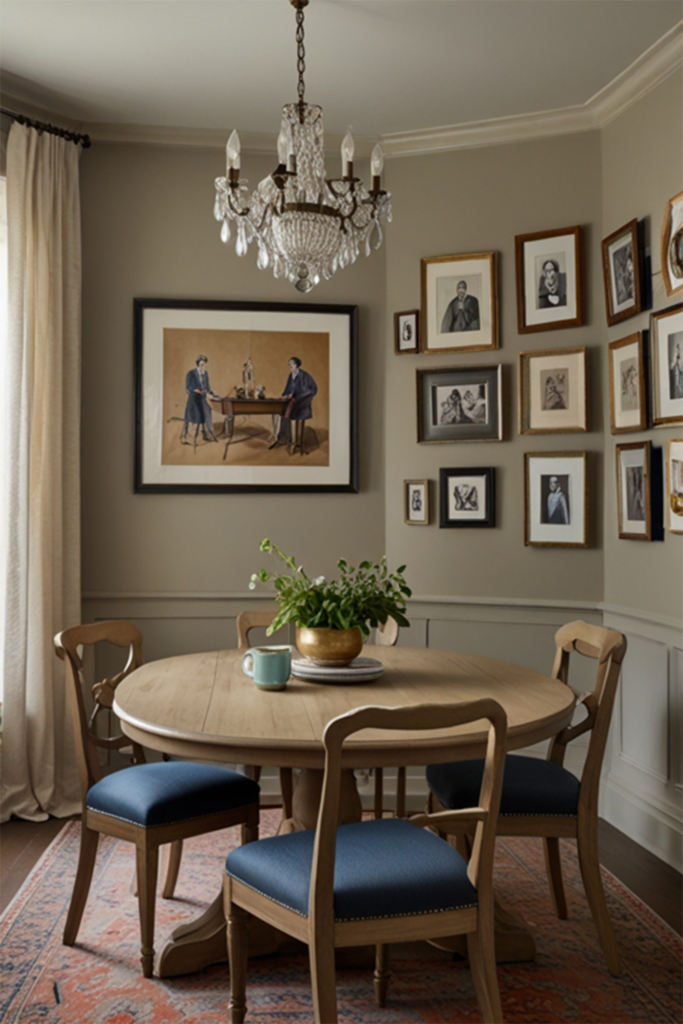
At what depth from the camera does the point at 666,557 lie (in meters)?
3.60

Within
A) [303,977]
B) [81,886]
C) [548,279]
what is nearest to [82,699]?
[81,886]

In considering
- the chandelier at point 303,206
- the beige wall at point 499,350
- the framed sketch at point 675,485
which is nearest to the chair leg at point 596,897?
the framed sketch at point 675,485

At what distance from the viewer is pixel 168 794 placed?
264 cm

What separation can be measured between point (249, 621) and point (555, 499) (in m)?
1.59

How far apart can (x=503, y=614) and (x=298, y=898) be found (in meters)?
2.46

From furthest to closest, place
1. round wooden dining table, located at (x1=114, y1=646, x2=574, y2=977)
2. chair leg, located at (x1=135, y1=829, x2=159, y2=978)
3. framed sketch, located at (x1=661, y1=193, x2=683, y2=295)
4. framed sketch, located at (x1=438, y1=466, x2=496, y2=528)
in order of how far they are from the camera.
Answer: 1. framed sketch, located at (x1=438, y1=466, x2=496, y2=528)
2. framed sketch, located at (x1=661, y1=193, x2=683, y2=295)
3. chair leg, located at (x1=135, y1=829, x2=159, y2=978)
4. round wooden dining table, located at (x1=114, y1=646, x2=574, y2=977)

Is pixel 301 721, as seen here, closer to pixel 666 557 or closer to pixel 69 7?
pixel 666 557

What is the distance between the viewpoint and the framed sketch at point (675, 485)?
3.46m

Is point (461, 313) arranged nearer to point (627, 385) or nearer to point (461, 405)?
point (461, 405)

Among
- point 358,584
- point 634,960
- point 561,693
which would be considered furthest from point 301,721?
point 634,960

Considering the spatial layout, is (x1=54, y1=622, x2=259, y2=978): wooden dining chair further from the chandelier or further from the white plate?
the chandelier

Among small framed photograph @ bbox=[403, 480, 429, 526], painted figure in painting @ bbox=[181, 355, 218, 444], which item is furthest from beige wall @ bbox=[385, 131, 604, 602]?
painted figure in painting @ bbox=[181, 355, 218, 444]

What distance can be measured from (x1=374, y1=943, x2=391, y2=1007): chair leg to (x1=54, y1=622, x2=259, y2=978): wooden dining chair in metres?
0.53

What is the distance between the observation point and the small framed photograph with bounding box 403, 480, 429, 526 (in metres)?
4.37
